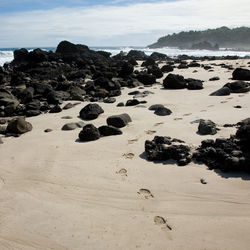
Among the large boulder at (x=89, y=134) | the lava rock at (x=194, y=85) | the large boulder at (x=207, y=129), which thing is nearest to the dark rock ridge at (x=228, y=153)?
the large boulder at (x=207, y=129)

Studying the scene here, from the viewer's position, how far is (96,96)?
37.2 ft

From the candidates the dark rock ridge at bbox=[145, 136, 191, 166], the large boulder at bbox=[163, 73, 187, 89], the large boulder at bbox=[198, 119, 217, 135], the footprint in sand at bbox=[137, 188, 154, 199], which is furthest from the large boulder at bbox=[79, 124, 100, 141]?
the large boulder at bbox=[163, 73, 187, 89]

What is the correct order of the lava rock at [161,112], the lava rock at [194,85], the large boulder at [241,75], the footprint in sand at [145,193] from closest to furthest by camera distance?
the footprint in sand at [145,193]
the lava rock at [161,112]
the lava rock at [194,85]
the large boulder at [241,75]

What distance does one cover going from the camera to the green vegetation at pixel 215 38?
121562 millimetres

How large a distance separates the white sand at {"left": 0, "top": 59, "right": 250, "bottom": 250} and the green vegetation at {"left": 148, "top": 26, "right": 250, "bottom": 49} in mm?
118922

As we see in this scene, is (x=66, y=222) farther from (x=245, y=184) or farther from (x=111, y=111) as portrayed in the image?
(x=111, y=111)

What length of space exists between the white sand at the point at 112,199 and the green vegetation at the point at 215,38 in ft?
390

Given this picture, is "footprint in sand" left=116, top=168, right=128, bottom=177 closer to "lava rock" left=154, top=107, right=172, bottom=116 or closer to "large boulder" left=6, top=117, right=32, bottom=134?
"lava rock" left=154, top=107, right=172, bottom=116

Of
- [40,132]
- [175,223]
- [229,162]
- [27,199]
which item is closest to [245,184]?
[229,162]

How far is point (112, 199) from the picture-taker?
3658mm

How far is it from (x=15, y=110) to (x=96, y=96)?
3.41 metres

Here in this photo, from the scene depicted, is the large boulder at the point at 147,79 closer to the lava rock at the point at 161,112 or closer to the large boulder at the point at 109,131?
the lava rock at the point at 161,112

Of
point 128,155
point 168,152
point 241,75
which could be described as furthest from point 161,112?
point 241,75

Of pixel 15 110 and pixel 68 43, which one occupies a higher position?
pixel 68 43
